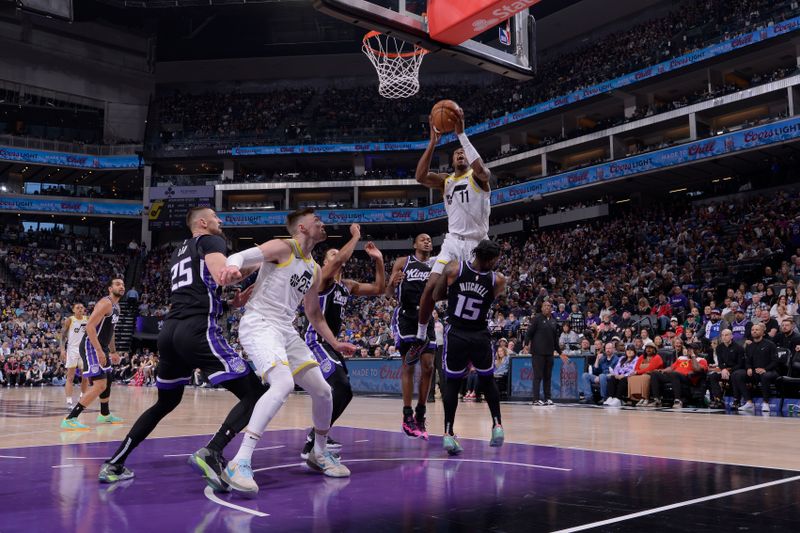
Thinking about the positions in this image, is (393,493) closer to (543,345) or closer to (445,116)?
(445,116)

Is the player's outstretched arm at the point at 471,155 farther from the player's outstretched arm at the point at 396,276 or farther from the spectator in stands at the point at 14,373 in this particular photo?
the spectator in stands at the point at 14,373

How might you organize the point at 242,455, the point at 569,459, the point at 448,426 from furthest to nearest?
the point at 448,426 < the point at 569,459 < the point at 242,455

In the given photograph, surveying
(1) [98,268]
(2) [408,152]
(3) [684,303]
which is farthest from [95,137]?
(3) [684,303]

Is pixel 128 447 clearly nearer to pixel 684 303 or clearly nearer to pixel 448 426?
pixel 448 426

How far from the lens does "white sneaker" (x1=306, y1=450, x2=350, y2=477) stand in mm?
5414

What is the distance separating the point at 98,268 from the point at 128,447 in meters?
41.3

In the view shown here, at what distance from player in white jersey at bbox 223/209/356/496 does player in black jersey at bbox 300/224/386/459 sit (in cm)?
49

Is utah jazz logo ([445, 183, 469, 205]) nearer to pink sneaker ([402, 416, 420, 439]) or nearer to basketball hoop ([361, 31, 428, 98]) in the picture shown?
pink sneaker ([402, 416, 420, 439])

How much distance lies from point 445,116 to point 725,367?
8511mm

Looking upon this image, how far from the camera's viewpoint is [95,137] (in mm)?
47625

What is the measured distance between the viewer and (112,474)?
202 inches

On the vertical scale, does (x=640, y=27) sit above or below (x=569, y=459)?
above

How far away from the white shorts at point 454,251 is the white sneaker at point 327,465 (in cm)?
226

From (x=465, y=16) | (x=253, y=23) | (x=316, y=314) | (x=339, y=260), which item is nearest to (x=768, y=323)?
(x=465, y=16)
